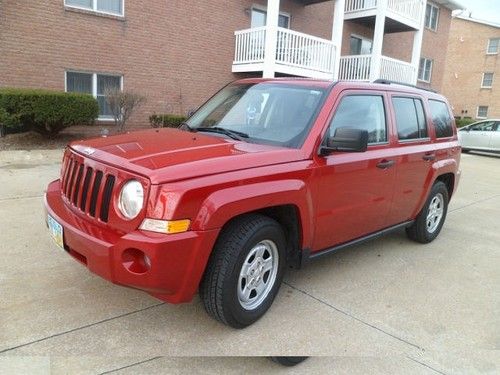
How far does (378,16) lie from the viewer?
1806 cm

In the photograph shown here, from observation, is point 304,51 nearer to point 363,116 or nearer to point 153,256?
point 363,116

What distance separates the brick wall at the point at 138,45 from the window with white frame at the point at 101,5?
20cm

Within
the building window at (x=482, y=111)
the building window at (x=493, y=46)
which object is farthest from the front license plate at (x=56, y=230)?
the building window at (x=493, y=46)

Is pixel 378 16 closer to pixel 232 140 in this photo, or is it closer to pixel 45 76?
pixel 45 76

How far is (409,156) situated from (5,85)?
9682mm

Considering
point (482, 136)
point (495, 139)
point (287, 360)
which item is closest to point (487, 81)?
point (482, 136)

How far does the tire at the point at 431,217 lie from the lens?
535cm

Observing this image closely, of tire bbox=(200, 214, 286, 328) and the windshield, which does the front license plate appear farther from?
the windshield

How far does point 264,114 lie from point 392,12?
16971 millimetres

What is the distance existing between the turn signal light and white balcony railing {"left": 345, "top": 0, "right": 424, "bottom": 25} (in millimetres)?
17861

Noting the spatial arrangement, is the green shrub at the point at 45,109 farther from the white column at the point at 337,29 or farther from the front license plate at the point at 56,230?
the white column at the point at 337,29

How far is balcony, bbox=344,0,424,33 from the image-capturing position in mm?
18547

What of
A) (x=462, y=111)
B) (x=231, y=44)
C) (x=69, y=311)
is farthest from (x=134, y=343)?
(x=462, y=111)

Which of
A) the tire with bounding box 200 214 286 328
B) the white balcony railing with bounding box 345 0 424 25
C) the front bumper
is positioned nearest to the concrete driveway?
the tire with bounding box 200 214 286 328
